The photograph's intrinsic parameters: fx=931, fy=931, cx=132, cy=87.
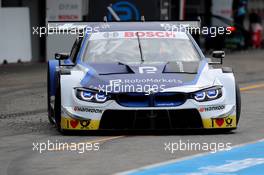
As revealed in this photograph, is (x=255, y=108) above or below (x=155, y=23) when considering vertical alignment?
below

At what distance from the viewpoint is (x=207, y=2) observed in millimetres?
36156

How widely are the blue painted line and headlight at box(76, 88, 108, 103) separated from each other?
1.84 meters

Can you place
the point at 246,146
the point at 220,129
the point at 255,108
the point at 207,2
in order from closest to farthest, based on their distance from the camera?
1. the point at 246,146
2. the point at 220,129
3. the point at 255,108
4. the point at 207,2

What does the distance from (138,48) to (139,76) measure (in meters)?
1.26

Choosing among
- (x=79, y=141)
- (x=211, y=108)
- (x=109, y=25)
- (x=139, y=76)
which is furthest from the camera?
(x=109, y=25)

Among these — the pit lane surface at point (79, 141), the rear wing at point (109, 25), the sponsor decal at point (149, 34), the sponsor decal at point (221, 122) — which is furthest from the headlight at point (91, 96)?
the rear wing at point (109, 25)

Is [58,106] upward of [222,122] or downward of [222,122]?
upward

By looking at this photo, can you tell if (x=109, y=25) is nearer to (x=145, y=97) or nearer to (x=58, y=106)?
(x=58, y=106)

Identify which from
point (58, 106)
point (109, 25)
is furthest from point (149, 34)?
point (58, 106)

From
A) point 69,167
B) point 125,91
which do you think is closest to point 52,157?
point 69,167

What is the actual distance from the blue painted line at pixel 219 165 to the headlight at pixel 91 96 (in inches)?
72.3

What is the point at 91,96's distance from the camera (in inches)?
449

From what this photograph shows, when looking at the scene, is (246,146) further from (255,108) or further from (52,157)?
(255,108)

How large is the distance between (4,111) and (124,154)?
5.75m
